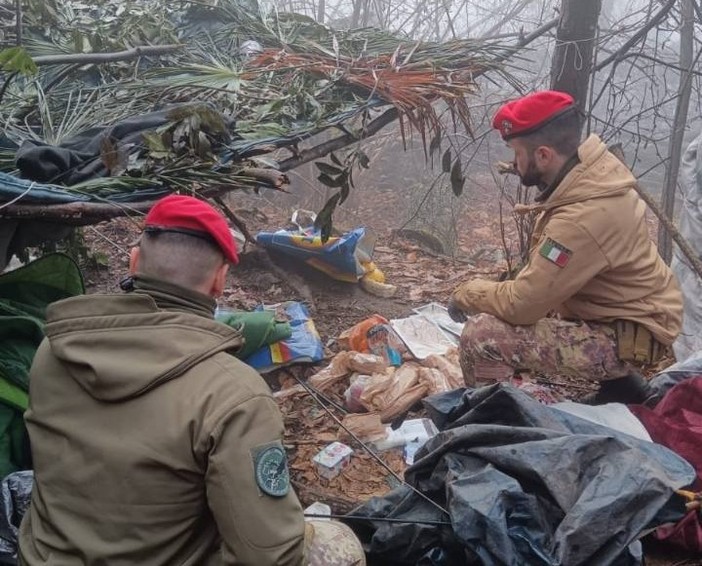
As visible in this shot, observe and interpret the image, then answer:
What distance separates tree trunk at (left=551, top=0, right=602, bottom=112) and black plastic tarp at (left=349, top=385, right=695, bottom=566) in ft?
8.40

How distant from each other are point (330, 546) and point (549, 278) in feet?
5.35

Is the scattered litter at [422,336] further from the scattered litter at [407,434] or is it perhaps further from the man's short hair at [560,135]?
the man's short hair at [560,135]

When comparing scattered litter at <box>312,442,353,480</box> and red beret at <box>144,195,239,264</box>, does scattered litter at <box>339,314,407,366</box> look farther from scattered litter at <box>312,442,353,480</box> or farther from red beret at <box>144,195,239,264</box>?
red beret at <box>144,195,239,264</box>

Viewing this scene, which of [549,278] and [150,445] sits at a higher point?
[150,445]

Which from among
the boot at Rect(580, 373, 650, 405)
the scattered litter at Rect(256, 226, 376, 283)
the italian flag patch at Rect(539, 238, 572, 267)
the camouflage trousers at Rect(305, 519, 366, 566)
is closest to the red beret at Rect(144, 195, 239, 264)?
the camouflage trousers at Rect(305, 519, 366, 566)

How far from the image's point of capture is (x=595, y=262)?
2.92 metres

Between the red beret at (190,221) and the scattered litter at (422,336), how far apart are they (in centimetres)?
270

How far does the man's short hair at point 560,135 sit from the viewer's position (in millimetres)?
2986

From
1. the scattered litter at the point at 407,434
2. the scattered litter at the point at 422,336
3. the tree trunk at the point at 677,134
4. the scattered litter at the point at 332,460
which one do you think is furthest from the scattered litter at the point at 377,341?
the tree trunk at the point at 677,134

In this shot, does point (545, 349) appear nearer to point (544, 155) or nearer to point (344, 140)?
point (544, 155)

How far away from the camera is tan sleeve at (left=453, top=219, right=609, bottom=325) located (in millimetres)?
2883

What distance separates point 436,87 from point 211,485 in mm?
2862

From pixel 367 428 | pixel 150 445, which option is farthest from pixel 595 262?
pixel 150 445

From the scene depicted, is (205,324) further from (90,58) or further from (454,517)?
(90,58)
